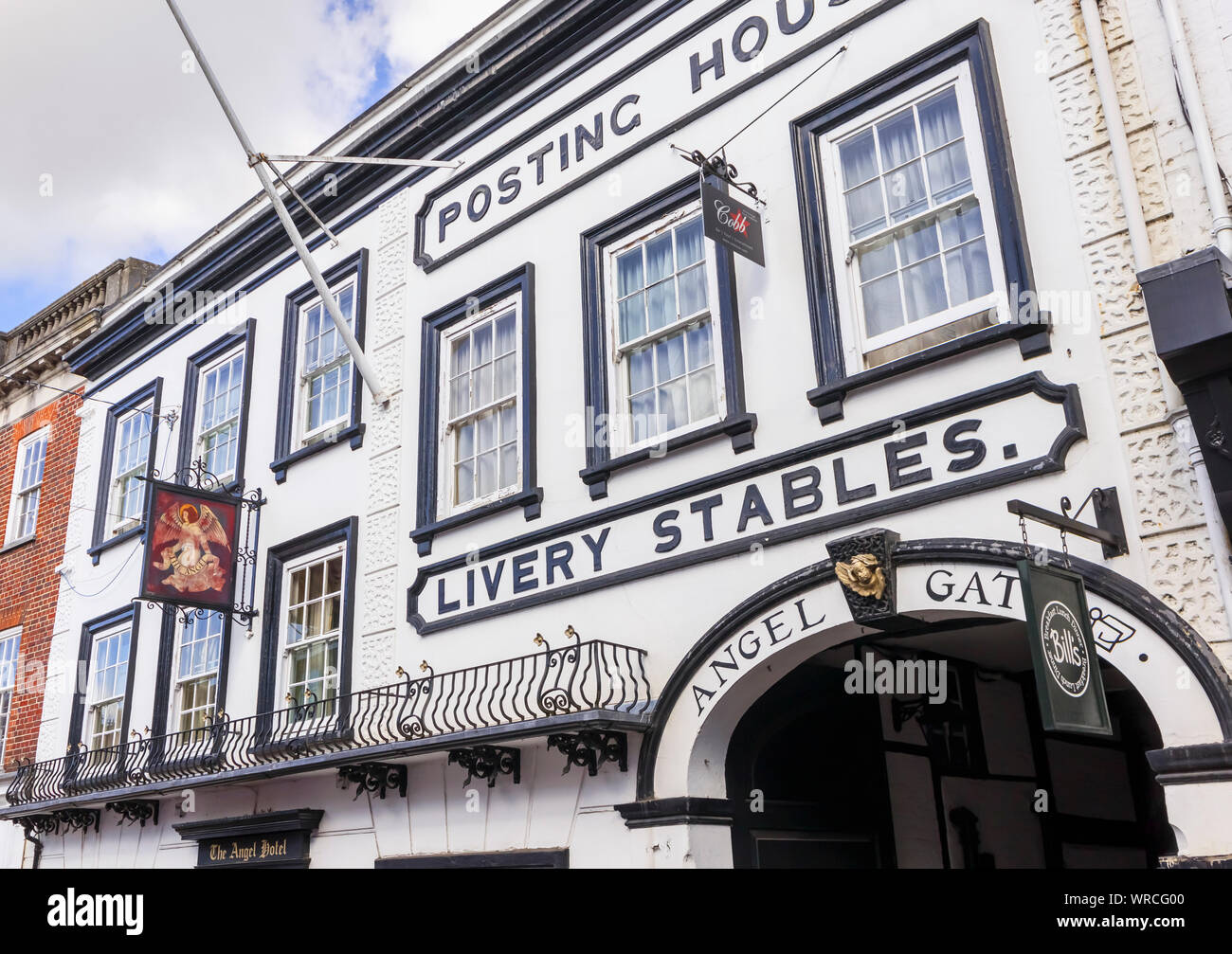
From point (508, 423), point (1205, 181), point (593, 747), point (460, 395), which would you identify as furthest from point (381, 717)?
point (1205, 181)

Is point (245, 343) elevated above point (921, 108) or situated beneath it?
elevated above

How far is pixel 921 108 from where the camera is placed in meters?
7.13

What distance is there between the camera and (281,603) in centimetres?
1085

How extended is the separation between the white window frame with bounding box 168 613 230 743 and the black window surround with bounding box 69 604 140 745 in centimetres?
81

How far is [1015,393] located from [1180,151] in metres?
1.49

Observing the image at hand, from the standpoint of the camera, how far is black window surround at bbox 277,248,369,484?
422 inches

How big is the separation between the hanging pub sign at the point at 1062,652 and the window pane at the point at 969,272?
2.00 m

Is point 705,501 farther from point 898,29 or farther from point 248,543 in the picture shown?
point 248,543

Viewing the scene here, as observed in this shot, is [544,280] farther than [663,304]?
Yes

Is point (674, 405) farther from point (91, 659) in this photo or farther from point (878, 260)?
point (91, 659)

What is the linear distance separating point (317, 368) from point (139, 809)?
15.6 ft
